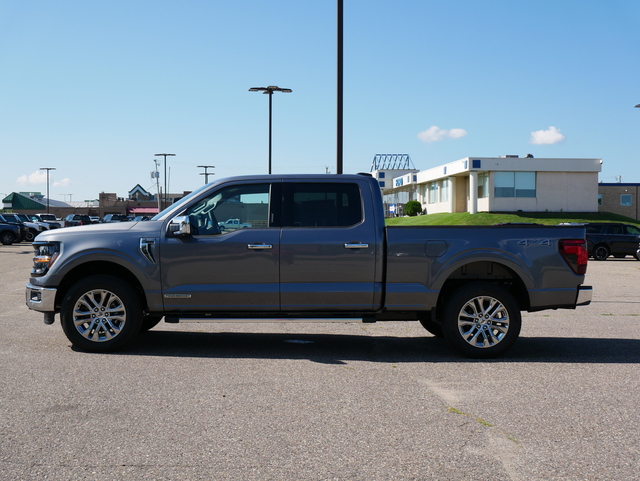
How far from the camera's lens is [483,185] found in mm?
61938

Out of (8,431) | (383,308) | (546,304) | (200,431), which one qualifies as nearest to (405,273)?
(383,308)

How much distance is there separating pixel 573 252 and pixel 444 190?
62837 millimetres

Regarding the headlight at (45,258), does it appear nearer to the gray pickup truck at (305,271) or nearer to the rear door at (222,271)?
the gray pickup truck at (305,271)

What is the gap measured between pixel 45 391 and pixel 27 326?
431 cm

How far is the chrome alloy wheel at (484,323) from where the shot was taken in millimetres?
8164

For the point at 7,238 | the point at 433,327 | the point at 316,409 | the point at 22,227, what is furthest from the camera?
the point at 22,227

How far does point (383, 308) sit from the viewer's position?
27.1ft

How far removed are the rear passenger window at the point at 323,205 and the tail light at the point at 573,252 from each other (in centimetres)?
237

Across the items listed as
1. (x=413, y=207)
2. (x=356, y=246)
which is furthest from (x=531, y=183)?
(x=356, y=246)

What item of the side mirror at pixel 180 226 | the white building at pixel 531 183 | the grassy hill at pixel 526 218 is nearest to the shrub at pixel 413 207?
the white building at pixel 531 183

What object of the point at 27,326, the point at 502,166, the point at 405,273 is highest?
the point at 502,166

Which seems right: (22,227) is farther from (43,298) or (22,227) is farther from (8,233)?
(43,298)

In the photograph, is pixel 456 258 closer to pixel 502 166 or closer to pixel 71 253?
pixel 71 253

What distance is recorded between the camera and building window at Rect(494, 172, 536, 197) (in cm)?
6012
